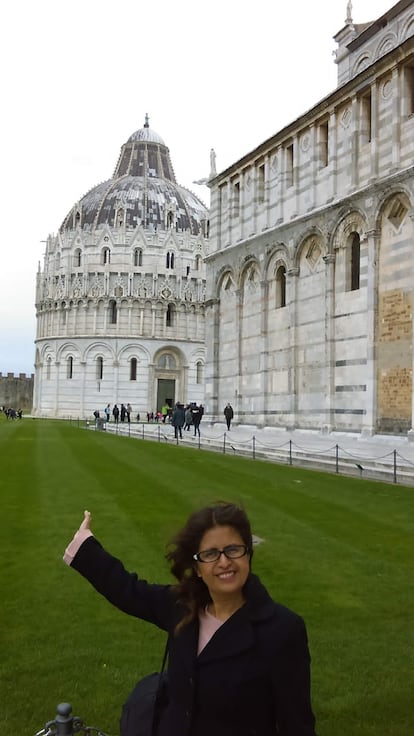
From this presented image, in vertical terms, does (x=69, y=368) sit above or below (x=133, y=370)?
above

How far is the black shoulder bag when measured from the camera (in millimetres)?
3400

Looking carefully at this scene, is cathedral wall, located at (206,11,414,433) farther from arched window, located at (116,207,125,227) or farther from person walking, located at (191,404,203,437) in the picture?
arched window, located at (116,207,125,227)

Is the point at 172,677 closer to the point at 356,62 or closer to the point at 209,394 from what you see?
the point at 356,62

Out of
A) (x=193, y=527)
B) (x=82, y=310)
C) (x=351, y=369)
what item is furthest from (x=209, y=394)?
(x=82, y=310)

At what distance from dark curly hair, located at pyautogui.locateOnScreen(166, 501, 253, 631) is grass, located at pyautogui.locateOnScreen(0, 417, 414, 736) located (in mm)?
413

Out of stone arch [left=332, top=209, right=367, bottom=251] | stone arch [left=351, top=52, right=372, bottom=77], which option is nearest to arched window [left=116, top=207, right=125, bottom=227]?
stone arch [left=351, top=52, right=372, bottom=77]

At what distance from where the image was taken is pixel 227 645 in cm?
326

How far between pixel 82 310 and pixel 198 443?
5559 centimetres

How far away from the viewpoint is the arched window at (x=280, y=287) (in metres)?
34.3

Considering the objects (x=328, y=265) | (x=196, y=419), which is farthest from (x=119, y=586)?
(x=196, y=419)

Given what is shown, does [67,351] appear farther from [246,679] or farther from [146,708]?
[246,679]

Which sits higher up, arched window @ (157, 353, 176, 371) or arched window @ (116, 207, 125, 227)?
arched window @ (116, 207, 125, 227)

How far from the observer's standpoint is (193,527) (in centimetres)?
342

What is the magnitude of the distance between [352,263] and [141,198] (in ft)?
207
